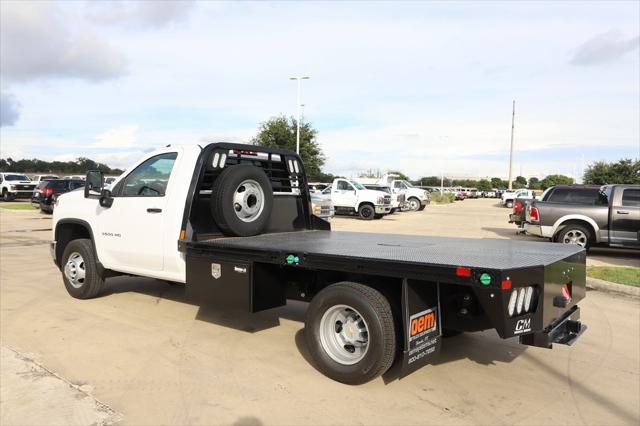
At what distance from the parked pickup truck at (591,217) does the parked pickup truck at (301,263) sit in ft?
27.1

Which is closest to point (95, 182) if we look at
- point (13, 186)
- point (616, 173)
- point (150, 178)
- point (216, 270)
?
point (150, 178)

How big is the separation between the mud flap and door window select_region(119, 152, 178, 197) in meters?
3.38

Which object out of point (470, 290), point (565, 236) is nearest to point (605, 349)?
point (470, 290)

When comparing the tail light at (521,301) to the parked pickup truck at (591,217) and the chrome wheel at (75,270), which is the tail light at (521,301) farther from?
the parked pickup truck at (591,217)

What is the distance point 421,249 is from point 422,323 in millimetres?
1026

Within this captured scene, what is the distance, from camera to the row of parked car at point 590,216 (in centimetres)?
1246

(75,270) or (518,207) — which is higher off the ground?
(518,207)

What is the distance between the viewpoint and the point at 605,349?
5.44m

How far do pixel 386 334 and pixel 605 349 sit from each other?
2.94m

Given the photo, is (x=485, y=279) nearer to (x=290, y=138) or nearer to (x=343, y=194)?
(x=343, y=194)

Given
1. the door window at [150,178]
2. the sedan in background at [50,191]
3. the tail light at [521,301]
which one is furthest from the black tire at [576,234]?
the sedan in background at [50,191]

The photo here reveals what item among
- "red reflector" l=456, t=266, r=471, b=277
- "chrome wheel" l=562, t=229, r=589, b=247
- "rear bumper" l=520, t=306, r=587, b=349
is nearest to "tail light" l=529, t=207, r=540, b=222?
"chrome wheel" l=562, t=229, r=589, b=247

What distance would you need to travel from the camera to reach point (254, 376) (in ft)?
14.7

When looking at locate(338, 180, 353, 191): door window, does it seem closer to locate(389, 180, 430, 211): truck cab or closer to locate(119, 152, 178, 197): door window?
locate(389, 180, 430, 211): truck cab
